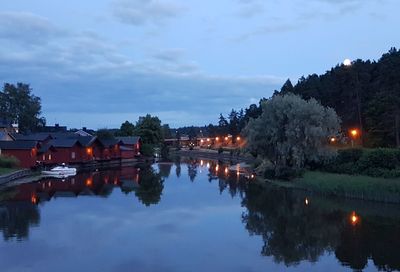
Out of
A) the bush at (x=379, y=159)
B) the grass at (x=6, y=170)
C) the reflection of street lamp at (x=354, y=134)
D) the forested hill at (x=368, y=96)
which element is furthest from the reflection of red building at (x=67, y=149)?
the bush at (x=379, y=159)

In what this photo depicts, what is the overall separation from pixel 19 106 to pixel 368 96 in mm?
71176

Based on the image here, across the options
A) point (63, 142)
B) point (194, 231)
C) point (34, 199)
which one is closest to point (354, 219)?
point (194, 231)

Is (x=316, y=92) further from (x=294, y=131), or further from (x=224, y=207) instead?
(x=224, y=207)

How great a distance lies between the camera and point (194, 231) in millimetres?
24844

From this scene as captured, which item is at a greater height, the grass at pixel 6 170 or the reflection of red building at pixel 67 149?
the reflection of red building at pixel 67 149

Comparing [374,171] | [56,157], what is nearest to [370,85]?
[374,171]

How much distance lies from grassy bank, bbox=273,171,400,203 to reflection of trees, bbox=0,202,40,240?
2026 cm

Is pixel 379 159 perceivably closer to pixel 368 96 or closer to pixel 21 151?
pixel 368 96

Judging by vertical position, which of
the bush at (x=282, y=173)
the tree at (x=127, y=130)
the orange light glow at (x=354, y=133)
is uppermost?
the tree at (x=127, y=130)

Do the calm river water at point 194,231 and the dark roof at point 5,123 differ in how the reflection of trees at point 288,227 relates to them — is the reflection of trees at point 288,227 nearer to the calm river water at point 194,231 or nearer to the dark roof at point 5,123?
the calm river water at point 194,231

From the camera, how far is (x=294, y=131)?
1786 inches

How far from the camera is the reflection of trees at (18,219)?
78.8 ft

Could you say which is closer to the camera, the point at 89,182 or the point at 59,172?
the point at 89,182

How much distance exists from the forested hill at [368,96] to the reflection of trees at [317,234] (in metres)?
22.2
